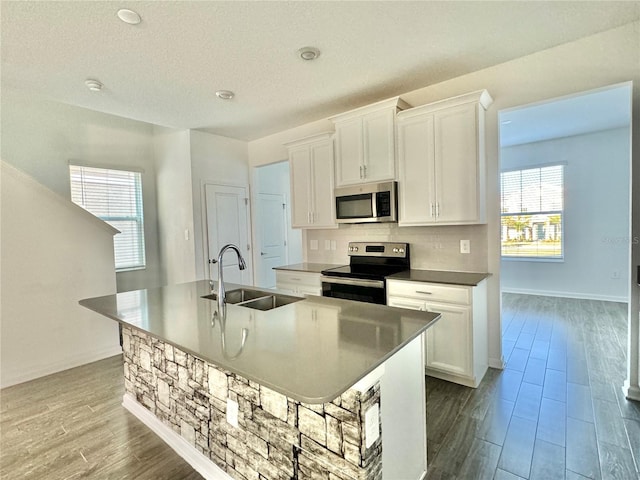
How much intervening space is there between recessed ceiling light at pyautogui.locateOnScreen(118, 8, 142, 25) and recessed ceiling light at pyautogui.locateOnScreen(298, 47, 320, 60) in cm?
107

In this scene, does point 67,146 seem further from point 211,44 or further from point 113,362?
point 211,44

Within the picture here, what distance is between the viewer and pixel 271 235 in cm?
577

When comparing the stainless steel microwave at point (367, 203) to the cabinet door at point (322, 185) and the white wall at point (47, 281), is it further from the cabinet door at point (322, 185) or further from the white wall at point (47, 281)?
the white wall at point (47, 281)

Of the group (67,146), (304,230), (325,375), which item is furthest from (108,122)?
(325,375)

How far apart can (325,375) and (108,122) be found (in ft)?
17.1

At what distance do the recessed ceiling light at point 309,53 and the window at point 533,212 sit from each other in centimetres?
464

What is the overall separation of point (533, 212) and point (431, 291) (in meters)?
4.49

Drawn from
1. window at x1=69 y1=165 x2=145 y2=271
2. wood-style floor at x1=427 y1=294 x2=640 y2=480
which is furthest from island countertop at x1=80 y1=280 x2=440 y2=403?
window at x1=69 y1=165 x2=145 y2=271

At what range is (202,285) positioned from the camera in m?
2.74

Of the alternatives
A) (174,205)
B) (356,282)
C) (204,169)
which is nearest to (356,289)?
(356,282)

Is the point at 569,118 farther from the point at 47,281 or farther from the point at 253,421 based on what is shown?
the point at 47,281

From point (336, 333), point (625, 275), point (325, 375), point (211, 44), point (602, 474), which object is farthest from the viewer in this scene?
point (625, 275)

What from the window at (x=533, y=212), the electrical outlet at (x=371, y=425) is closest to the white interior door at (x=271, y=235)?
the window at (x=533, y=212)

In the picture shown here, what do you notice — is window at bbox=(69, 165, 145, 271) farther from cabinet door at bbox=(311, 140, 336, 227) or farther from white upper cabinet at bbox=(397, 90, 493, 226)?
white upper cabinet at bbox=(397, 90, 493, 226)
